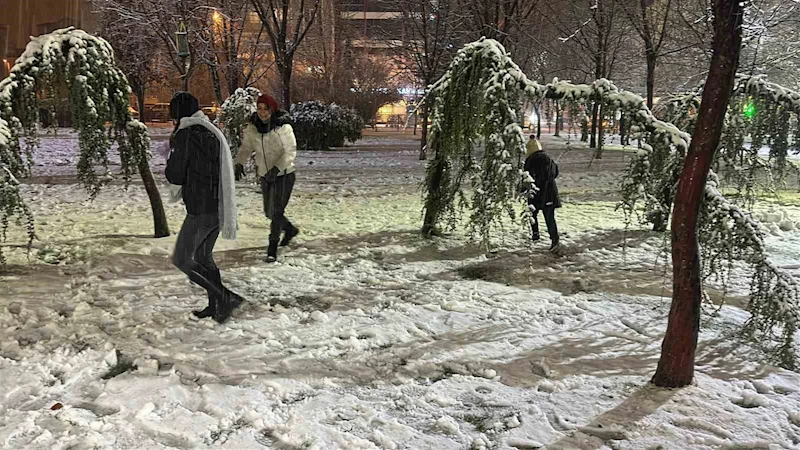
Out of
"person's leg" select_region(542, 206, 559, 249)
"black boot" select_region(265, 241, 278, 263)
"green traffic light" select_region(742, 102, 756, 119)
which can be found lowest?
"black boot" select_region(265, 241, 278, 263)

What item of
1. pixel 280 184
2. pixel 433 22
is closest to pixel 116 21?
pixel 433 22

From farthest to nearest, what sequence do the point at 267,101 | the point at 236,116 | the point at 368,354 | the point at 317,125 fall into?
the point at 317,125 → the point at 236,116 → the point at 267,101 → the point at 368,354

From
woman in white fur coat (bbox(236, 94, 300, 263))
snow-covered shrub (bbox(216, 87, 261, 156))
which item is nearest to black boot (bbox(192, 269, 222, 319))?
woman in white fur coat (bbox(236, 94, 300, 263))

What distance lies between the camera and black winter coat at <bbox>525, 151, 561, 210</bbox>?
7426mm

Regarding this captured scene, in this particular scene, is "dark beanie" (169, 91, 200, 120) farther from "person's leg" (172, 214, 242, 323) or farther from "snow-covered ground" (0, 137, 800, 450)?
"snow-covered ground" (0, 137, 800, 450)

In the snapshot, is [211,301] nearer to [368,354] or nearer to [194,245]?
[194,245]

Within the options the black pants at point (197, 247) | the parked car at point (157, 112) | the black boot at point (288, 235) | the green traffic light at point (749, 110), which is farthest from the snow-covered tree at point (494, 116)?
the parked car at point (157, 112)

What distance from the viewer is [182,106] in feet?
15.4

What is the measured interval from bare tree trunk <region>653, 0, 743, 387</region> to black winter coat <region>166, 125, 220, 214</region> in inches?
134

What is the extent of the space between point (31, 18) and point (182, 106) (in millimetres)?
27385

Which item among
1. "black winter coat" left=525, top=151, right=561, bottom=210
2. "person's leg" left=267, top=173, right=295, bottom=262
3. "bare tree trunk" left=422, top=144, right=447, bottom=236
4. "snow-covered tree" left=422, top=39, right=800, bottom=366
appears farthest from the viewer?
"bare tree trunk" left=422, top=144, right=447, bottom=236

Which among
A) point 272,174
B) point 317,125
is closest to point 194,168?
point 272,174

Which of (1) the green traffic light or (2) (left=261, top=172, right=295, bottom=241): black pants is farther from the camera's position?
(1) the green traffic light

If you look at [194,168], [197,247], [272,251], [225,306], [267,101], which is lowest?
[225,306]
